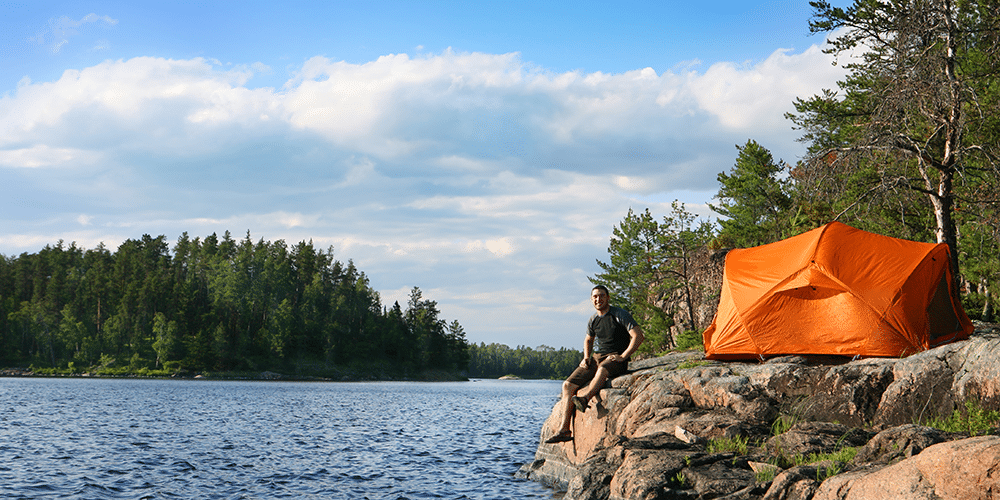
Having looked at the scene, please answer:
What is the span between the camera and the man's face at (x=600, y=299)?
42.1 feet

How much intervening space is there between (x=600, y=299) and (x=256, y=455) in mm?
12074

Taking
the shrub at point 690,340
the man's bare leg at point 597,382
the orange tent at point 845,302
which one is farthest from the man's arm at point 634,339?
the shrub at point 690,340

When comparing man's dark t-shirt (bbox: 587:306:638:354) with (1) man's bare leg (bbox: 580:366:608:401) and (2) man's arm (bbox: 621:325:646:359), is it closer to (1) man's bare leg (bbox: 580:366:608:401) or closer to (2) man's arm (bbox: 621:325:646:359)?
(2) man's arm (bbox: 621:325:646:359)

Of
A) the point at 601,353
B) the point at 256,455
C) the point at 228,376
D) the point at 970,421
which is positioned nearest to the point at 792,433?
the point at 970,421

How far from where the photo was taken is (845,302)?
13.3 m

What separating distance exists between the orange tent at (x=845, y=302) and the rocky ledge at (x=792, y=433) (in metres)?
0.79

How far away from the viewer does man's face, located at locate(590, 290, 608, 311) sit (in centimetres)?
1284

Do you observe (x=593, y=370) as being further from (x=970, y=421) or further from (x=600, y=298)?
(x=970, y=421)

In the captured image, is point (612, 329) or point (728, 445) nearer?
point (728, 445)

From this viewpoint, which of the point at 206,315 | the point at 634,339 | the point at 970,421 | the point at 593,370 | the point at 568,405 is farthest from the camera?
the point at 206,315

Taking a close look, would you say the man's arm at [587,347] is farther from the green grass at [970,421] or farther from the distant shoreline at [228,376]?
the distant shoreline at [228,376]

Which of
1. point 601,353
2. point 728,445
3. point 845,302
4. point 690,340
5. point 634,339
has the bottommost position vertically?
point 728,445

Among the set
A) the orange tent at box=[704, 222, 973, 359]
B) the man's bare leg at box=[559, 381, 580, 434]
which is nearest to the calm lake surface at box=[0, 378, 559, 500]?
the man's bare leg at box=[559, 381, 580, 434]

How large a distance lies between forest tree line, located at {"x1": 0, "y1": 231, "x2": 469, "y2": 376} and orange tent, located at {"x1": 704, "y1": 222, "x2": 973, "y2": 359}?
98857 millimetres
